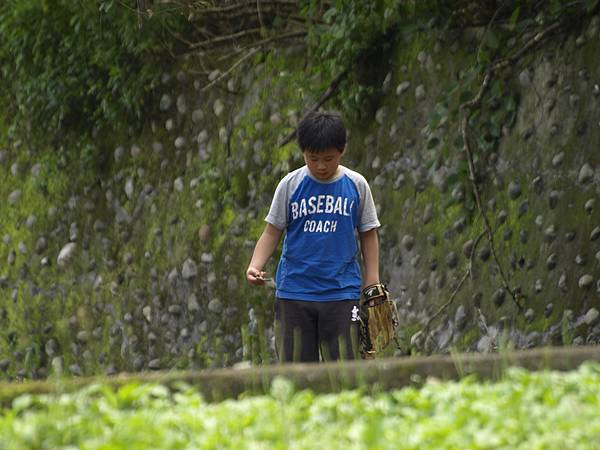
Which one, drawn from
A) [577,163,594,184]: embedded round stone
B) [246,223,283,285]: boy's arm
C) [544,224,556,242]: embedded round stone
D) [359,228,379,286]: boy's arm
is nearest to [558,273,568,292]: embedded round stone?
[544,224,556,242]: embedded round stone

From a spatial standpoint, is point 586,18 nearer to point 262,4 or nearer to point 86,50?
point 262,4

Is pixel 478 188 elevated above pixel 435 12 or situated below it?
below

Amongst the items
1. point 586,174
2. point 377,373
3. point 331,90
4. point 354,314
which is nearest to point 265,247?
point 354,314

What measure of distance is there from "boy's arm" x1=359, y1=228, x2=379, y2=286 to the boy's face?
32 cm

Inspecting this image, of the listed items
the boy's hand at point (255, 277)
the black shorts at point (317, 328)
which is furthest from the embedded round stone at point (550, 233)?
the boy's hand at point (255, 277)

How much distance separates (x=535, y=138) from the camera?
26.7 ft

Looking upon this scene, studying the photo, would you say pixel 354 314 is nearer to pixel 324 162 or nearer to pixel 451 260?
pixel 324 162

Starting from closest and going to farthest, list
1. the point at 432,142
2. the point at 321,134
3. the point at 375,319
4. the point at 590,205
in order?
the point at 321,134 → the point at 375,319 → the point at 590,205 → the point at 432,142

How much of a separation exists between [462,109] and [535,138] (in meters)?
0.41

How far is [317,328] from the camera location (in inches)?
262

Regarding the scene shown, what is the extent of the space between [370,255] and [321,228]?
0.87ft

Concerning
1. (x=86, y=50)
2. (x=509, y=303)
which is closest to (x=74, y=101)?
(x=86, y=50)

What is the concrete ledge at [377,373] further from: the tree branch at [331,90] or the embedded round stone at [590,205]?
the tree branch at [331,90]

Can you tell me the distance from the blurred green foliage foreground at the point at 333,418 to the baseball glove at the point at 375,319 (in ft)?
6.99
